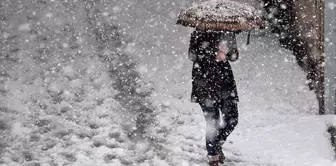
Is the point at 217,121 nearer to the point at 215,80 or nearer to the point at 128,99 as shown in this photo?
the point at 215,80

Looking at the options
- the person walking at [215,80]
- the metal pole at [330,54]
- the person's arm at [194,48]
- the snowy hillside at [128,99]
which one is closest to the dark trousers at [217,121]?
the person walking at [215,80]

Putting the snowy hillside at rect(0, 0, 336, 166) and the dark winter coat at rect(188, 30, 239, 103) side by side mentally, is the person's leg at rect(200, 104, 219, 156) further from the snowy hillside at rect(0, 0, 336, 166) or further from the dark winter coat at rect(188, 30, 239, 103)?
the snowy hillside at rect(0, 0, 336, 166)

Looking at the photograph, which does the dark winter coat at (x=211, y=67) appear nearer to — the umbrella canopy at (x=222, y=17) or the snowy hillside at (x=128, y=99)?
the umbrella canopy at (x=222, y=17)

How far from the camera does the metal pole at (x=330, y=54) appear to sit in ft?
20.1

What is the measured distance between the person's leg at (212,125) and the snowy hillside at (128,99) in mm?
360

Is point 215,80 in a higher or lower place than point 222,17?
lower

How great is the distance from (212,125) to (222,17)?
1253mm

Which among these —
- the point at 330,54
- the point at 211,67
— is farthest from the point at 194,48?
the point at 330,54

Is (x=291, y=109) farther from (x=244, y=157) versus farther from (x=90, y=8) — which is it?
(x=90, y=8)

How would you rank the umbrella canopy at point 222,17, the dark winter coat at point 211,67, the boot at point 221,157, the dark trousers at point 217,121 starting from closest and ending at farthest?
the umbrella canopy at point 222,17
the dark winter coat at point 211,67
the dark trousers at point 217,121
the boot at point 221,157

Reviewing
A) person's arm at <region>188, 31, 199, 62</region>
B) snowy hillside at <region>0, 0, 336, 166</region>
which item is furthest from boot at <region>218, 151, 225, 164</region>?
person's arm at <region>188, 31, 199, 62</region>

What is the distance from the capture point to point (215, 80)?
4.98 metres

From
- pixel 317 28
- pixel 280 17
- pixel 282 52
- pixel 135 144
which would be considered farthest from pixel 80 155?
pixel 280 17

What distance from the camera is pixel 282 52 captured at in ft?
31.3
